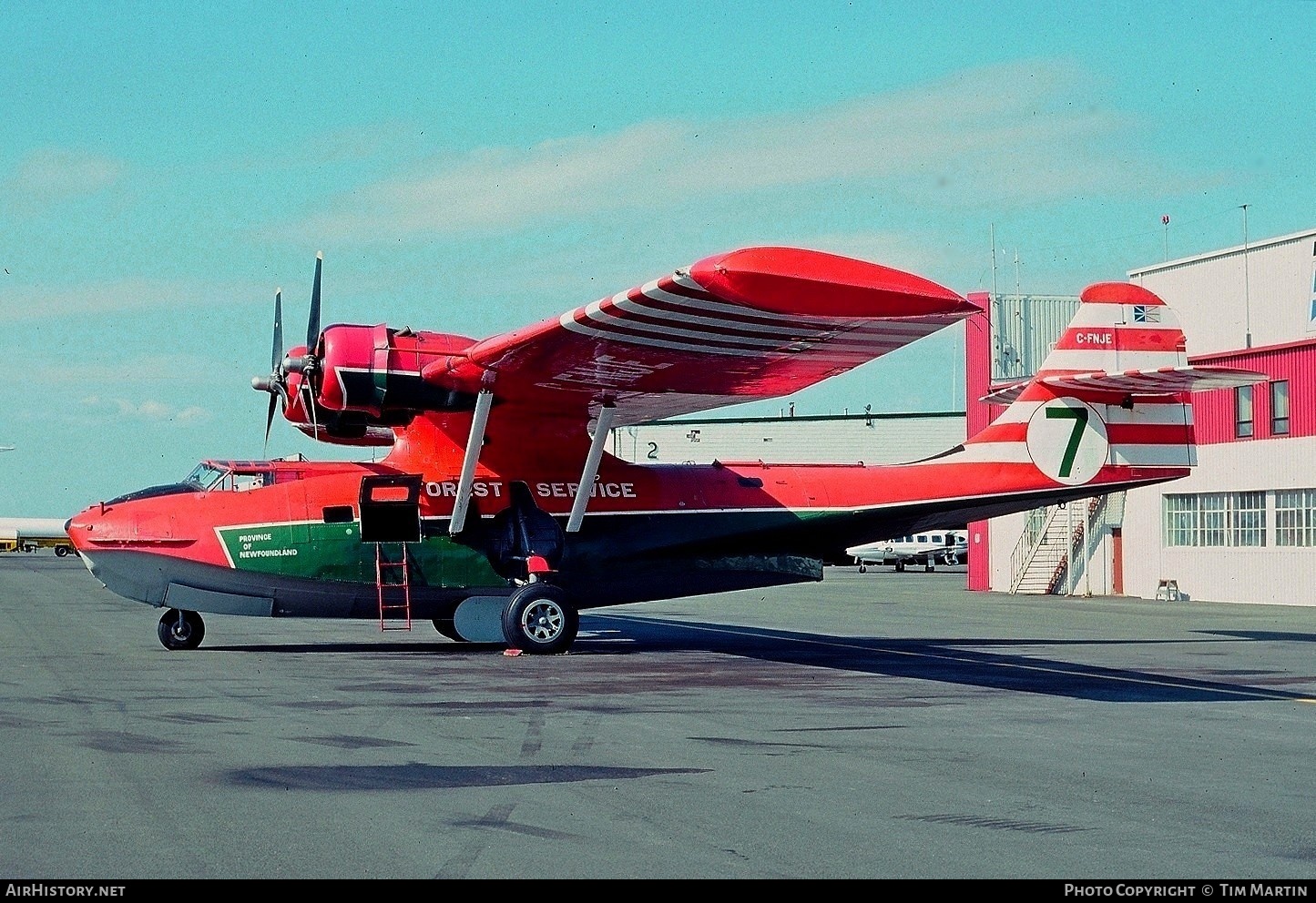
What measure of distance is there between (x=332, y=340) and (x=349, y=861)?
12747 millimetres

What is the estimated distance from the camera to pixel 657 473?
20969mm

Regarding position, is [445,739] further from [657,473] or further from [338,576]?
[657,473]

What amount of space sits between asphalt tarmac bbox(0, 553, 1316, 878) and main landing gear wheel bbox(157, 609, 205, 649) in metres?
0.46

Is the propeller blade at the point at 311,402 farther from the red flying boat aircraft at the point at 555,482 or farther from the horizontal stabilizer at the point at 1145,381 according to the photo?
the horizontal stabilizer at the point at 1145,381

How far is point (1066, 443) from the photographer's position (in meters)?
21.5

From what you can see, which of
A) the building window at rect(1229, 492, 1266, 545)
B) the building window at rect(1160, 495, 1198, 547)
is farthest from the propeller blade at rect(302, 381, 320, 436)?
the building window at rect(1160, 495, 1198, 547)

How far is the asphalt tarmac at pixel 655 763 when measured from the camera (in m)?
6.69

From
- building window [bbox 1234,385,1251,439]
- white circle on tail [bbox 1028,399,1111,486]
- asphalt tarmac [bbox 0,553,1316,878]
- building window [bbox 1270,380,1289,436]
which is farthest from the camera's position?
building window [bbox 1234,385,1251,439]

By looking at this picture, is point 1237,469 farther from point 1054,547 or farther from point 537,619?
point 537,619

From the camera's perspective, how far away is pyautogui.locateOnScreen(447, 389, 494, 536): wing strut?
1830cm

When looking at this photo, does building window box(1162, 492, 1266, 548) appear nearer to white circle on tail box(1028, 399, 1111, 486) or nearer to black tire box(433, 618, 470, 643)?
white circle on tail box(1028, 399, 1111, 486)

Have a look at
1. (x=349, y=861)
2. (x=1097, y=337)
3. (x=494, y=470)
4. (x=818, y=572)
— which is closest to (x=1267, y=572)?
(x=1097, y=337)

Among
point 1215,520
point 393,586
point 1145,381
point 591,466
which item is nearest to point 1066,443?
point 1145,381

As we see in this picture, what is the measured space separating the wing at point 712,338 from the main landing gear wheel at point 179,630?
5.05m
